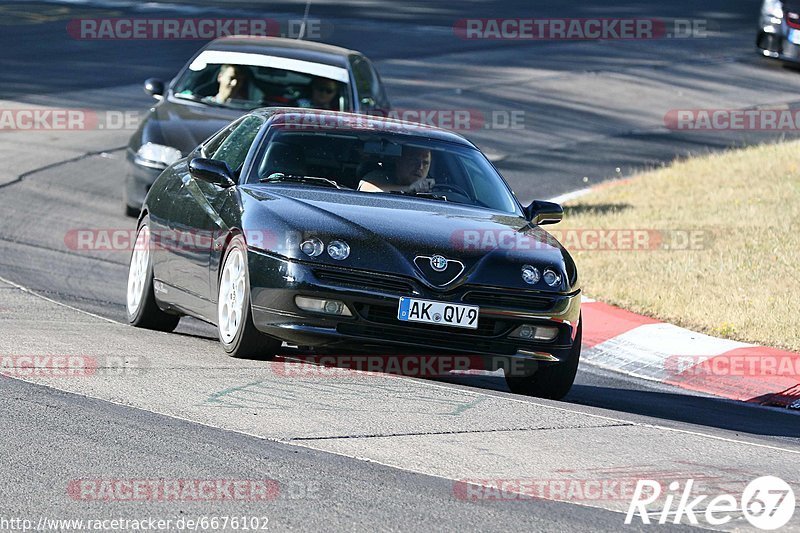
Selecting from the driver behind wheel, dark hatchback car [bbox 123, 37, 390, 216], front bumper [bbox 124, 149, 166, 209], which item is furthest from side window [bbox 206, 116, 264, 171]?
dark hatchback car [bbox 123, 37, 390, 216]

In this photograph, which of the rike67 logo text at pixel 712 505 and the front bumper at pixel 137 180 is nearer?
the rike67 logo text at pixel 712 505

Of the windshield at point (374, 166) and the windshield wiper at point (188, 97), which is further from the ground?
the windshield at point (374, 166)

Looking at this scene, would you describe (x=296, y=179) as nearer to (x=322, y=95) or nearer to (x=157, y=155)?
(x=157, y=155)

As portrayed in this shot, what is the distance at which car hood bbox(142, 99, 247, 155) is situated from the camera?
542 inches

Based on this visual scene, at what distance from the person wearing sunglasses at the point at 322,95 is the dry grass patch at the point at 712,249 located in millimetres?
2543

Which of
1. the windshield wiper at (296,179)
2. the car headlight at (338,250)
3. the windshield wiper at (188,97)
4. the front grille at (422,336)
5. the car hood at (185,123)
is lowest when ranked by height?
the car hood at (185,123)

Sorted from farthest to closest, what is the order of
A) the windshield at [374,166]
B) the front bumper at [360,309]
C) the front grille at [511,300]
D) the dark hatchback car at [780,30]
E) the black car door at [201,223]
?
the dark hatchback car at [780,30]
the windshield at [374,166]
the black car door at [201,223]
the front grille at [511,300]
the front bumper at [360,309]

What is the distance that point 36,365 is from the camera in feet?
25.3

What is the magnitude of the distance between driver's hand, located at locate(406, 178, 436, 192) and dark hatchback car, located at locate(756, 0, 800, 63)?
16275 mm

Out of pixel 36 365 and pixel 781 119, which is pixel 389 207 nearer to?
pixel 36 365

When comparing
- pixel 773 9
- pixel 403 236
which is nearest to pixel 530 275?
pixel 403 236

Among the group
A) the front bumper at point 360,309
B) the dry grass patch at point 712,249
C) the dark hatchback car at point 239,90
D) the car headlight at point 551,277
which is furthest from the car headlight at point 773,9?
the front bumper at point 360,309

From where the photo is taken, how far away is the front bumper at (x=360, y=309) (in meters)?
7.89

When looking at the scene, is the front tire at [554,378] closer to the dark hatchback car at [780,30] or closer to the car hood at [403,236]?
the car hood at [403,236]
